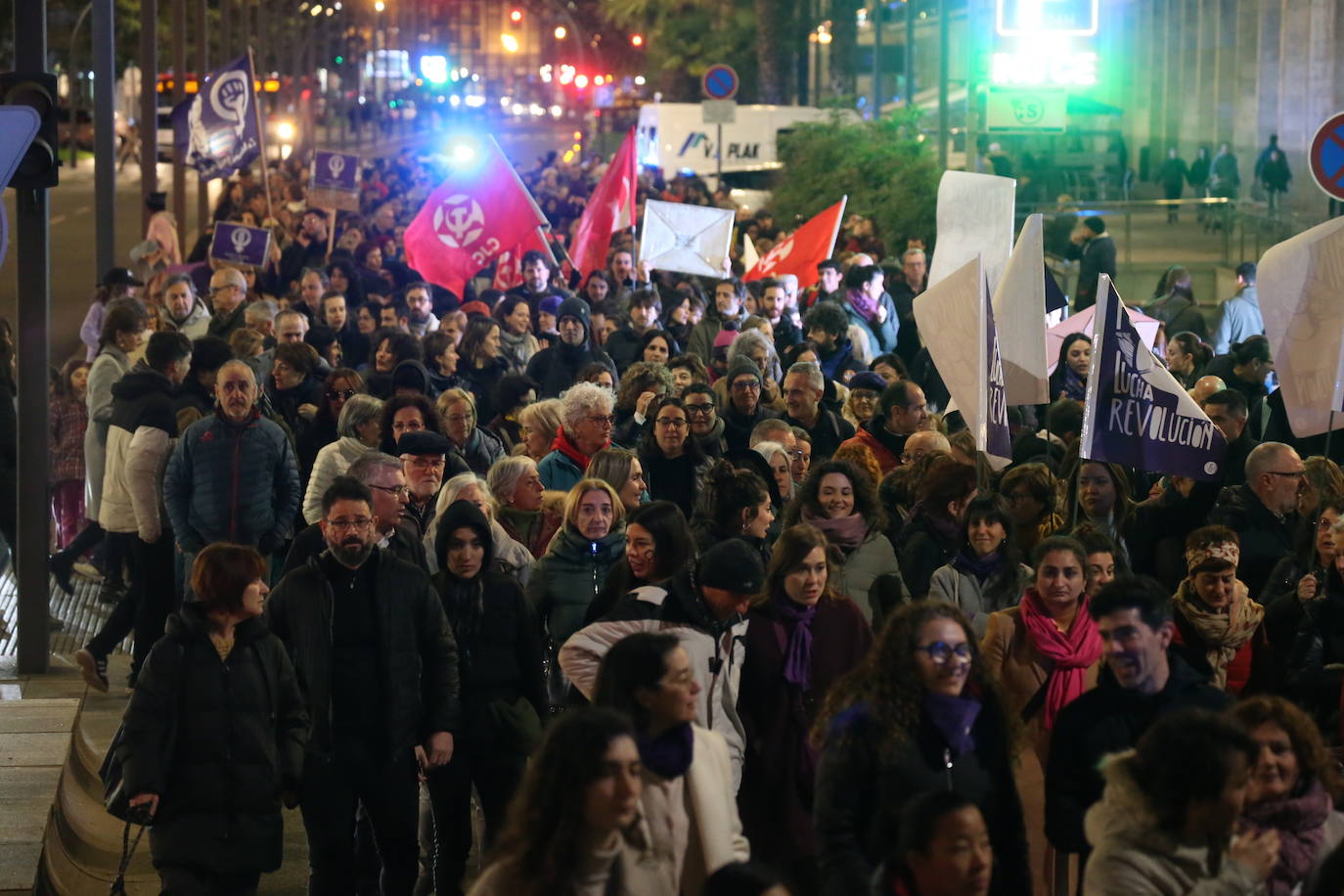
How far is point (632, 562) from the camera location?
23.0 feet

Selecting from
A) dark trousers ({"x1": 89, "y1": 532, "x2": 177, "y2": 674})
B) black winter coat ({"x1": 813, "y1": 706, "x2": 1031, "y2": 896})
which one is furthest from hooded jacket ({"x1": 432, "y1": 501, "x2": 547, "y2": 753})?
dark trousers ({"x1": 89, "y1": 532, "x2": 177, "y2": 674})

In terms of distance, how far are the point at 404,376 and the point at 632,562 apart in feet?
15.2

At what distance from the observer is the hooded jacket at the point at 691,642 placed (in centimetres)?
626

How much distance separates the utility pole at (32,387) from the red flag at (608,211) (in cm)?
996

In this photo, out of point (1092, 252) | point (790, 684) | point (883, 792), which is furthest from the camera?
point (1092, 252)

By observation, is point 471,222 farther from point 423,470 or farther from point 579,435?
point 423,470

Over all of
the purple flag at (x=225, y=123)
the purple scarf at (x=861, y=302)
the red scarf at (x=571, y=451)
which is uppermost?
the purple flag at (x=225, y=123)

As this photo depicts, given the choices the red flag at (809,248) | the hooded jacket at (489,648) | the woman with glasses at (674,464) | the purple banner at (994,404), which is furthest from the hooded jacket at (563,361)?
the hooded jacket at (489,648)

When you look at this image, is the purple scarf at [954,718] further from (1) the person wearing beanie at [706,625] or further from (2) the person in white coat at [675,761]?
(1) the person wearing beanie at [706,625]

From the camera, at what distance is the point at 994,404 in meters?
8.70

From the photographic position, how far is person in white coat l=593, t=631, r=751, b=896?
4.98m

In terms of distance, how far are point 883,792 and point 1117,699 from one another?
76 centimetres

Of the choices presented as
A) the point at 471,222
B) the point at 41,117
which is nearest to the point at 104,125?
the point at 471,222

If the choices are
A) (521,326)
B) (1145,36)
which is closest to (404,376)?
(521,326)
